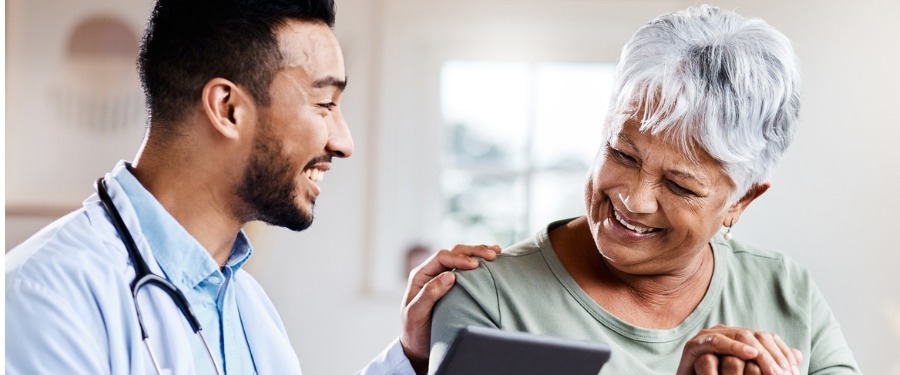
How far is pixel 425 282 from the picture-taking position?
1479mm

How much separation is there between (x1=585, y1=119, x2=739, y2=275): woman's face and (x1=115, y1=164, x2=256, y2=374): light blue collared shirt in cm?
55

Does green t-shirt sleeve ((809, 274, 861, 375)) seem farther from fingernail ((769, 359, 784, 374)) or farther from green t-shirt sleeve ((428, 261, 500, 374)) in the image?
green t-shirt sleeve ((428, 261, 500, 374))

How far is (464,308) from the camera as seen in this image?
1349 millimetres

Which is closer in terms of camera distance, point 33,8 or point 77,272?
point 77,272

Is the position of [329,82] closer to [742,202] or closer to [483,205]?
[742,202]

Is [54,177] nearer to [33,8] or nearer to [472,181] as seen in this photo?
[33,8]

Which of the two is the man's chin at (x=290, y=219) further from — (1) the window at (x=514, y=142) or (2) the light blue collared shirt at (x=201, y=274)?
(1) the window at (x=514, y=142)

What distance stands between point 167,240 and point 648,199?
692mm

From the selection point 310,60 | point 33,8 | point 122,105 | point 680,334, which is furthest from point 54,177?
point 680,334

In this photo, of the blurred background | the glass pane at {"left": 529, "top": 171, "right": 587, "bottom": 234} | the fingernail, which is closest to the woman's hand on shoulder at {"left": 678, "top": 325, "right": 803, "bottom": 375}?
the fingernail

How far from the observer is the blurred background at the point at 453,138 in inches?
143

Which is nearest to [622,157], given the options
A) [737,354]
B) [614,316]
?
[614,316]

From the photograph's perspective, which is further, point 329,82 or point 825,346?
point 825,346

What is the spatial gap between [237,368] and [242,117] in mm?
383
